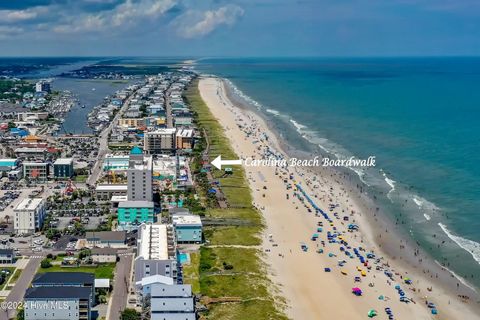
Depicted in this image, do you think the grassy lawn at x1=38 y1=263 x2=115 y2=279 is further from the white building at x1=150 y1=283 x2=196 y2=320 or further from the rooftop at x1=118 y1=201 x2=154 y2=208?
the rooftop at x1=118 y1=201 x2=154 y2=208

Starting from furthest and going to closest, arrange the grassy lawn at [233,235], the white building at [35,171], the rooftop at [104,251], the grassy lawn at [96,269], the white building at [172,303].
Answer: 1. the white building at [35,171]
2. the grassy lawn at [233,235]
3. the rooftop at [104,251]
4. the grassy lawn at [96,269]
5. the white building at [172,303]

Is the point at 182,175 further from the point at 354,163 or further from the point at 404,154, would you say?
the point at 404,154

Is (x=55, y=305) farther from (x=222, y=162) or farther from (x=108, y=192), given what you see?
(x=222, y=162)

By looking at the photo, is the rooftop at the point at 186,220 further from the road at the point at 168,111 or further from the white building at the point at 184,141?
the road at the point at 168,111

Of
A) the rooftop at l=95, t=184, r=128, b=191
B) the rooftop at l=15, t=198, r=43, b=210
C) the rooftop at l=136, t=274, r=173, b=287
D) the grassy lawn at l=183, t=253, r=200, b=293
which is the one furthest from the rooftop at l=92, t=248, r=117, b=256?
the rooftop at l=95, t=184, r=128, b=191

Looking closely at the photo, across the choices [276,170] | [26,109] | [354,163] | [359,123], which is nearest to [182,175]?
[276,170]

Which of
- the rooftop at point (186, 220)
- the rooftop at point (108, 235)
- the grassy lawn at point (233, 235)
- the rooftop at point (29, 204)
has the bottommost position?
the grassy lawn at point (233, 235)

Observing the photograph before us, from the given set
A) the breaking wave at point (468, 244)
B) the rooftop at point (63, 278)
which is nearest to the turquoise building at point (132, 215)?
the rooftop at point (63, 278)
